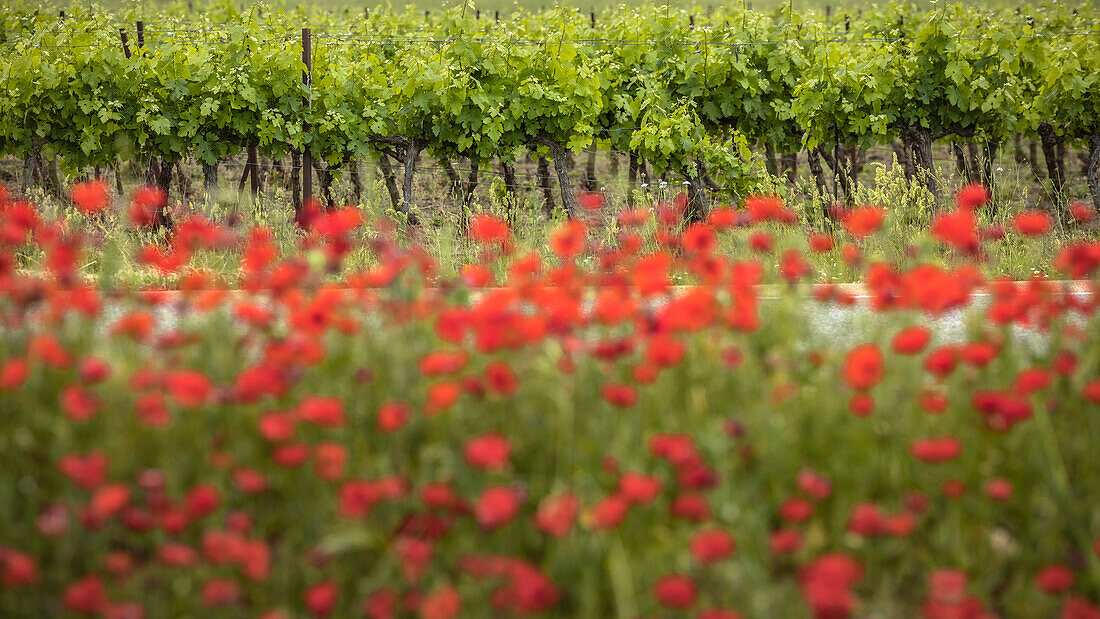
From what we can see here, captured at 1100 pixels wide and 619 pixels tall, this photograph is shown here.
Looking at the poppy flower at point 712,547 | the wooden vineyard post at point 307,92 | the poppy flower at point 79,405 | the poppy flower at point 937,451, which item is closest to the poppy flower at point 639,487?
the poppy flower at point 712,547

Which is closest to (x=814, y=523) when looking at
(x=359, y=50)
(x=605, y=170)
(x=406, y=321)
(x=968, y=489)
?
(x=968, y=489)

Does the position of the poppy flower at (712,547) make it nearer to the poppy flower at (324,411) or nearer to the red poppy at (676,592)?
the red poppy at (676,592)

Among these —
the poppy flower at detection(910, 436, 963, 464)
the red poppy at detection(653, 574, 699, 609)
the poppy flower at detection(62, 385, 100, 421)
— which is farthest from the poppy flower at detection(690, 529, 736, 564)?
the poppy flower at detection(62, 385, 100, 421)

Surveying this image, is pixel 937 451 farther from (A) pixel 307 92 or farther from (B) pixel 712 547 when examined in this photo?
(A) pixel 307 92

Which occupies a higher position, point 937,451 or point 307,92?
point 307,92

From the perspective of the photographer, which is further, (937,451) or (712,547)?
(937,451)

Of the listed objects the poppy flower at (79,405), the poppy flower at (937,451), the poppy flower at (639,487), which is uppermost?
the poppy flower at (79,405)

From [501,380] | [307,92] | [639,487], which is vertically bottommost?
[639,487]

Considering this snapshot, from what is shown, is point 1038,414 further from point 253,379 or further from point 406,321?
point 253,379

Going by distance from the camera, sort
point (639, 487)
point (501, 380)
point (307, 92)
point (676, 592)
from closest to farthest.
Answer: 1. point (676, 592)
2. point (639, 487)
3. point (501, 380)
4. point (307, 92)

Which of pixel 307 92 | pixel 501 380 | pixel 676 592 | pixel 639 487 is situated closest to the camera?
pixel 676 592

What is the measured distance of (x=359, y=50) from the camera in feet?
35.1

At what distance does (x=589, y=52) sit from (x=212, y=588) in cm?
838

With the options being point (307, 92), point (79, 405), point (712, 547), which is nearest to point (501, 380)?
Result: point (712, 547)
